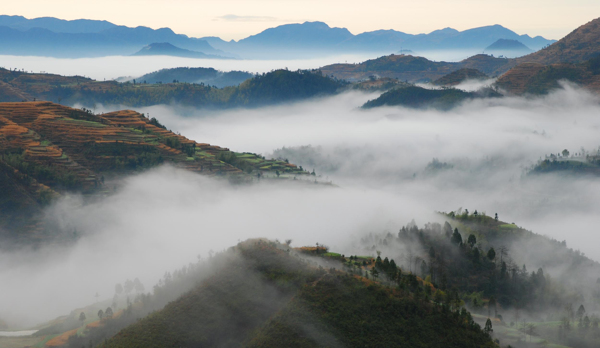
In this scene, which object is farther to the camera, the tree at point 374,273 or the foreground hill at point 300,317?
the tree at point 374,273

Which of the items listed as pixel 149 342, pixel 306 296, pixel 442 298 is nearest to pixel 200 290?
pixel 149 342

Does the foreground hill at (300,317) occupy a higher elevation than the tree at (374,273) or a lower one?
lower

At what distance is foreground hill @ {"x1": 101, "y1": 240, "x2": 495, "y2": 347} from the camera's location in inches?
5694

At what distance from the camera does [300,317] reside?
486ft

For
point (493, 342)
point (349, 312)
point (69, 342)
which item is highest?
point (349, 312)

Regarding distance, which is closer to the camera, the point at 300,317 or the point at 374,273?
the point at 300,317

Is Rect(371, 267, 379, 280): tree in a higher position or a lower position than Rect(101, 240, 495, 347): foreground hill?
higher

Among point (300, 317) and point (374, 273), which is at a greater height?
point (374, 273)

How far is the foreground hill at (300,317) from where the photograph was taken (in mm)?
144625

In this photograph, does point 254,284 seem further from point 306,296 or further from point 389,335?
point 389,335

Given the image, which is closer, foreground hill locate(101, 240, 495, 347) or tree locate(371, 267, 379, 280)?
foreground hill locate(101, 240, 495, 347)

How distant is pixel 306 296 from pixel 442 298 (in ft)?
163

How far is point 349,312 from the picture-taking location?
14950 cm

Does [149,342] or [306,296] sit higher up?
[306,296]
